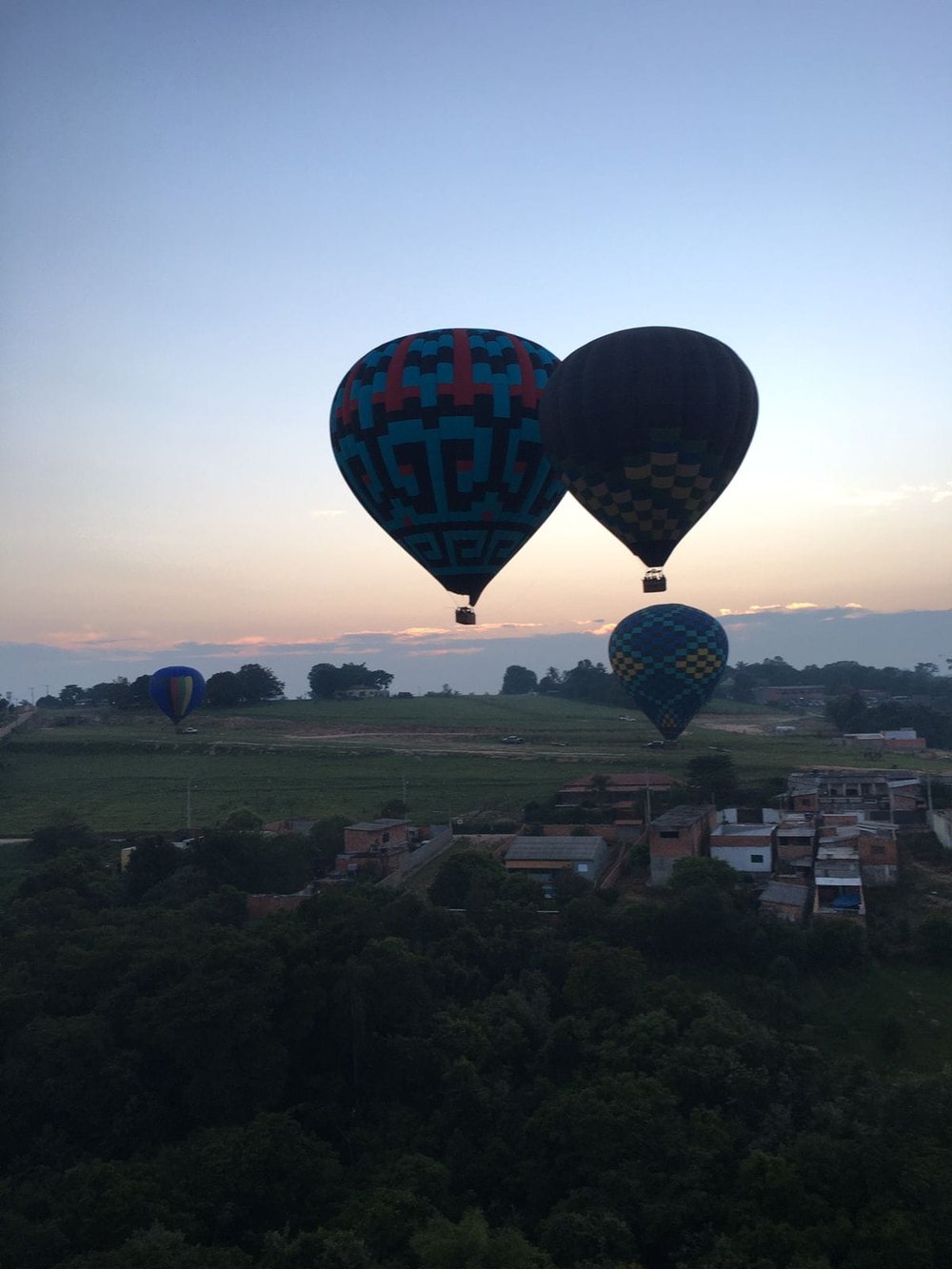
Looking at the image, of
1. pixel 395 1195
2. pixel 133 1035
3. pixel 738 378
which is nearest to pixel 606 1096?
pixel 395 1195

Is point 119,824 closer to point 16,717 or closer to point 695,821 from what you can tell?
point 695,821

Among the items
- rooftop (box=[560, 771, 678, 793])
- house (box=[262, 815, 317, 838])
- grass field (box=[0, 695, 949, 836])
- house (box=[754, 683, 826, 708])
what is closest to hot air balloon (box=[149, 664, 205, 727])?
grass field (box=[0, 695, 949, 836])

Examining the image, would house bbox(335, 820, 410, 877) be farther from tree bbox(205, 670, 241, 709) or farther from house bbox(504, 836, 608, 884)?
tree bbox(205, 670, 241, 709)

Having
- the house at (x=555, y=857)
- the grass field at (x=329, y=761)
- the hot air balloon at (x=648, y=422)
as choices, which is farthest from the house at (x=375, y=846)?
the hot air balloon at (x=648, y=422)

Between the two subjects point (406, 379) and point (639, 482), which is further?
point (406, 379)

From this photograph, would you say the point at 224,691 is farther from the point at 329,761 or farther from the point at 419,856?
the point at 419,856

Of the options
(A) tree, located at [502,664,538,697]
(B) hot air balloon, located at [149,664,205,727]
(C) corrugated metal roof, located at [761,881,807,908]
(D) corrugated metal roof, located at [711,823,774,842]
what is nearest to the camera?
(C) corrugated metal roof, located at [761,881,807,908]

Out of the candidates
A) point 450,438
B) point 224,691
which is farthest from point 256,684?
point 450,438

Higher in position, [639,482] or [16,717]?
[639,482]
